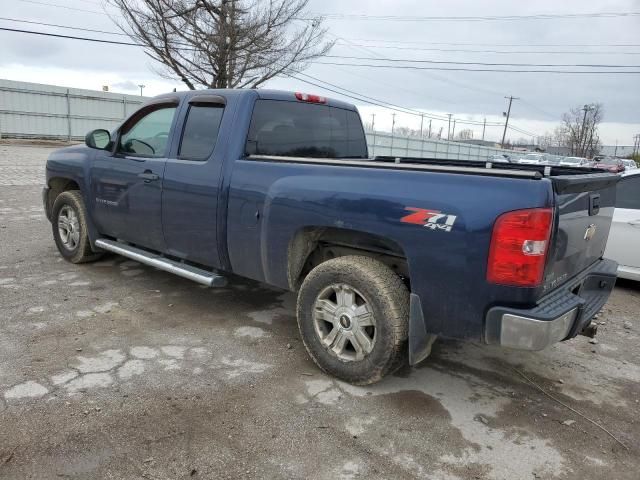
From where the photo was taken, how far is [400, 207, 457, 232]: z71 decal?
9.24ft

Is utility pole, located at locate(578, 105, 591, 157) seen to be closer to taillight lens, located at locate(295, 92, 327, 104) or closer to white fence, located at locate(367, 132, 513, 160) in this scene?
white fence, located at locate(367, 132, 513, 160)

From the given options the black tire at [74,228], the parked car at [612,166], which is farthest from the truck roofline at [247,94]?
the parked car at [612,166]

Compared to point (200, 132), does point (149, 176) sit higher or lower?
lower

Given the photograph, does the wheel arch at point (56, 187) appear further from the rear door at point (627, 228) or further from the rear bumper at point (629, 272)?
the rear bumper at point (629, 272)

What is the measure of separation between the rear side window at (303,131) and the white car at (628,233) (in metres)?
3.15

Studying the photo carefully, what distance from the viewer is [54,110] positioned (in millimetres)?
27562

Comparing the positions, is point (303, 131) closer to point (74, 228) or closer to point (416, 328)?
point (416, 328)

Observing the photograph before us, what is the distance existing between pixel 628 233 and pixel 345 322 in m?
4.19

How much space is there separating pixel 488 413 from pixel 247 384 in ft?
5.02

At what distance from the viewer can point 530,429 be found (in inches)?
120

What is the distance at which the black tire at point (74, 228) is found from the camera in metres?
5.69

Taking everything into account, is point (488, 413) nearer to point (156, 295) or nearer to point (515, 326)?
point (515, 326)

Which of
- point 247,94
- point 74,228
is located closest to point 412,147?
point 74,228

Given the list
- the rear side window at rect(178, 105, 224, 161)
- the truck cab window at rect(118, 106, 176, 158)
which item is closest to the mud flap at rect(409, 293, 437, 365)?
the rear side window at rect(178, 105, 224, 161)
